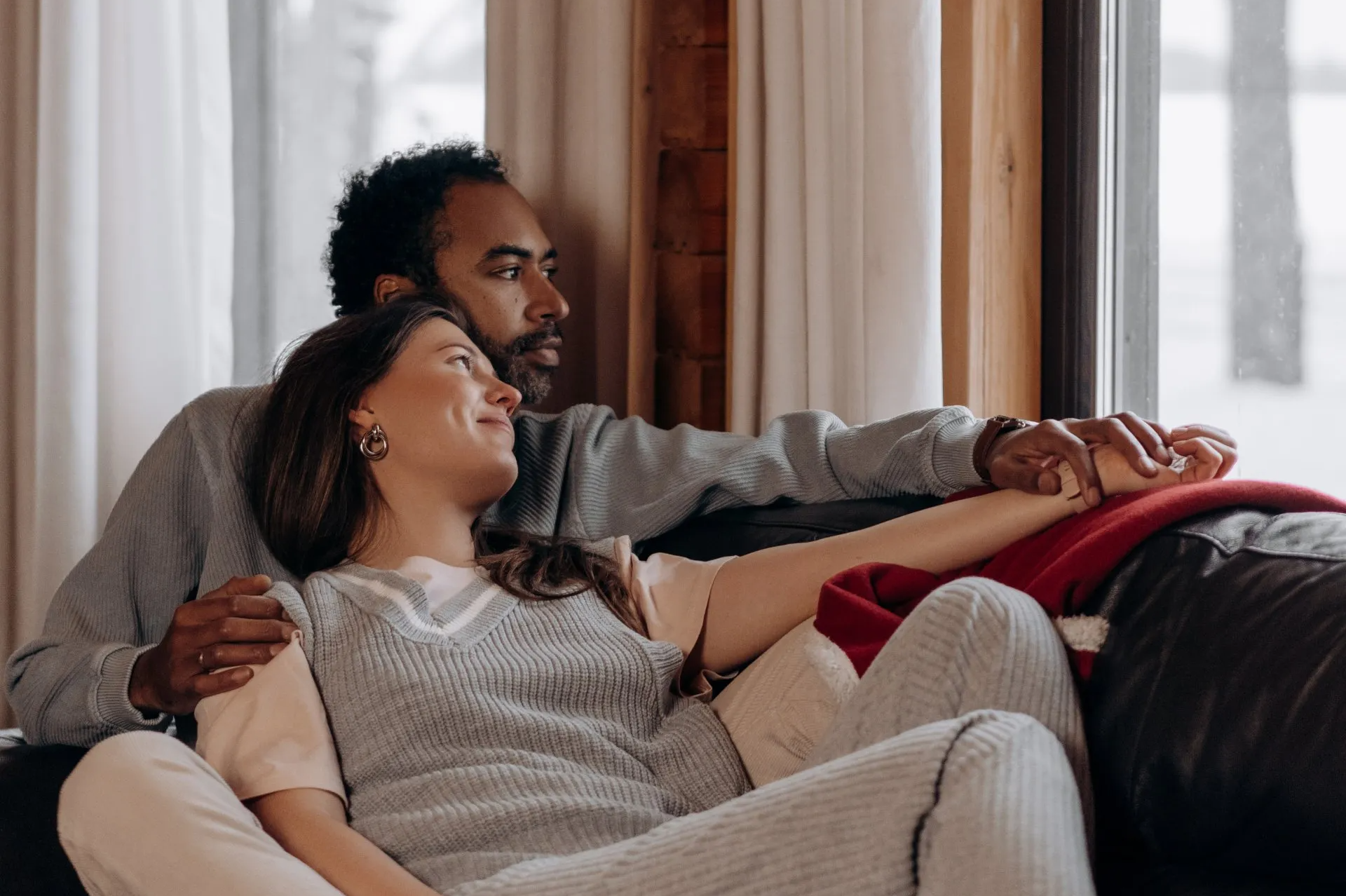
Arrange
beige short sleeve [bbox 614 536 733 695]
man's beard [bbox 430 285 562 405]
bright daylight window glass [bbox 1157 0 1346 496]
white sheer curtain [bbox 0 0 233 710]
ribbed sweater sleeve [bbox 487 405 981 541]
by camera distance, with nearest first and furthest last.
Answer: beige short sleeve [bbox 614 536 733 695]
ribbed sweater sleeve [bbox 487 405 981 541]
bright daylight window glass [bbox 1157 0 1346 496]
man's beard [bbox 430 285 562 405]
white sheer curtain [bbox 0 0 233 710]

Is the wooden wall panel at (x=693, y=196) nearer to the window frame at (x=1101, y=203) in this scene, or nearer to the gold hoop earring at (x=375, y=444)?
the window frame at (x=1101, y=203)

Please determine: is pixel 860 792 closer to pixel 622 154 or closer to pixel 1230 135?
pixel 1230 135

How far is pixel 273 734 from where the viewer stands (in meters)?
1.23

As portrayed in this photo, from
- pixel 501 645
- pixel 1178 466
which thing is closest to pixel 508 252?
pixel 501 645

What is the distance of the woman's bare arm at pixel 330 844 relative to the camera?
1119 millimetres

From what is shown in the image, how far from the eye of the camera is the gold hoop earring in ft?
5.03

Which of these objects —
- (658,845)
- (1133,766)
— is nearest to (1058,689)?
(1133,766)

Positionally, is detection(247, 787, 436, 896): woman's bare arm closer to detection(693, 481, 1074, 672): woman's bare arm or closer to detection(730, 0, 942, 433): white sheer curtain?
detection(693, 481, 1074, 672): woman's bare arm

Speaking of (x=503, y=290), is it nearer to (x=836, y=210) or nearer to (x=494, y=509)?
(x=494, y=509)

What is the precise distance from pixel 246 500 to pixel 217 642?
39 centimetres

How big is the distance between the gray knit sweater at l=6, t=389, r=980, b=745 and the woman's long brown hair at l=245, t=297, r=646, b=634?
8 centimetres

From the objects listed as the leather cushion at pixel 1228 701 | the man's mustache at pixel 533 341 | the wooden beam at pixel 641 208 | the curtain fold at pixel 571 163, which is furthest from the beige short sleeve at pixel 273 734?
the curtain fold at pixel 571 163

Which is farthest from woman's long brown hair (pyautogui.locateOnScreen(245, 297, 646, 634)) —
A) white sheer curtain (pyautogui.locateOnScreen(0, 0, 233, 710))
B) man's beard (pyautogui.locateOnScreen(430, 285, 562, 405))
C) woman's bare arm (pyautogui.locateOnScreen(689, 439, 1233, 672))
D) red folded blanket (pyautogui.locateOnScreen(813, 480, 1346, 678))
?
white sheer curtain (pyautogui.locateOnScreen(0, 0, 233, 710))

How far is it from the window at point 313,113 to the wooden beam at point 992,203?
43.7 inches
